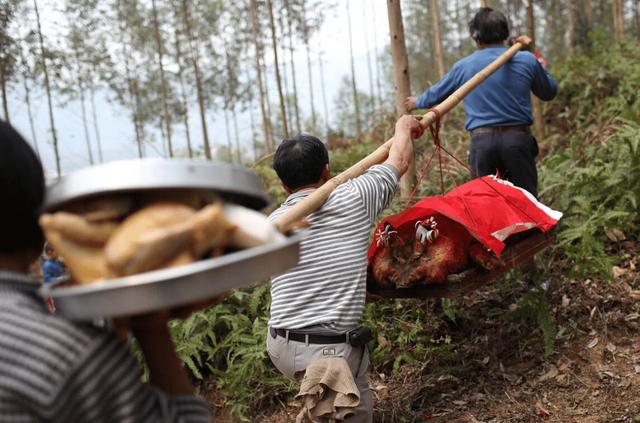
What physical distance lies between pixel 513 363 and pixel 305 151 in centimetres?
265

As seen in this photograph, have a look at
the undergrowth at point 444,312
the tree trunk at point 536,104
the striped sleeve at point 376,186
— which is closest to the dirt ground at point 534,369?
the undergrowth at point 444,312

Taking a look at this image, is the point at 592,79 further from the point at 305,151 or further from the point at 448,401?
the point at 305,151

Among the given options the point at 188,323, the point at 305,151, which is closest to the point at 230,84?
the point at 188,323

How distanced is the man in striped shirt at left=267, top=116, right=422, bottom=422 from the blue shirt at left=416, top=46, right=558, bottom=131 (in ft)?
7.00

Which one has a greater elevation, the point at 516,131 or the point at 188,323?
the point at 516,131

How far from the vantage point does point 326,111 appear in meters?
45.6

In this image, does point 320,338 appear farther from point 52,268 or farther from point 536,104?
point 536,104

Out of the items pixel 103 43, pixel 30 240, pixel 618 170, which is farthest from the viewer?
pixel 103 43

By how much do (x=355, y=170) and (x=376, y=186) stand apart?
18cm

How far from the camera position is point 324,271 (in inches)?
113

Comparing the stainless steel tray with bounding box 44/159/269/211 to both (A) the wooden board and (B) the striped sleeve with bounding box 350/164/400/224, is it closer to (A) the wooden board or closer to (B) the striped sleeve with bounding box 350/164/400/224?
(B) the striped sleeve with bounding box 350/164/400/224

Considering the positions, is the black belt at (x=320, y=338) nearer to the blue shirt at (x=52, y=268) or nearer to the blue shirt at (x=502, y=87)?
the blue shirt at (x=502, y=87)

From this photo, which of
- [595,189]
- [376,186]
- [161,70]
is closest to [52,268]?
[376,186]

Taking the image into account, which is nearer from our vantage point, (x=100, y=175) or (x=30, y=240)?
(x=100, y=175)
